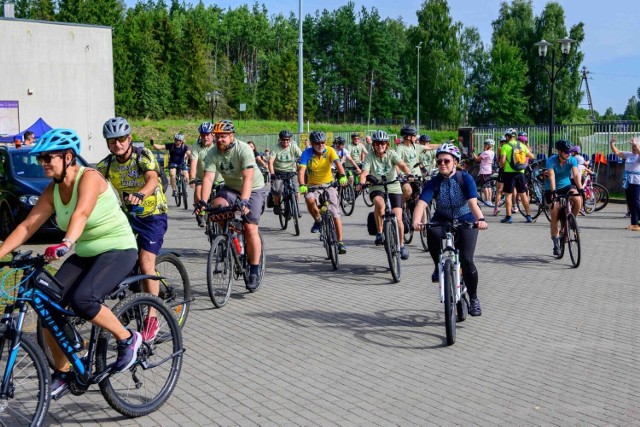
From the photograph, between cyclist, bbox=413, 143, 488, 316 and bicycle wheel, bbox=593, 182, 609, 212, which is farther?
bicycle wheel, bbox=593, 182, 609, 212

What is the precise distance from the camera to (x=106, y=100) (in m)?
45.3

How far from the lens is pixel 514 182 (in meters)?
17.6

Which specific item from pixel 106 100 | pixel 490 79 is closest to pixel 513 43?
pixel 490 79

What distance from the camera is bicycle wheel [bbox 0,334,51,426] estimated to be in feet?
14.4

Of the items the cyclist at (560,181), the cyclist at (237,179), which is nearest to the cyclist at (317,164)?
the cyclist at (237,179)

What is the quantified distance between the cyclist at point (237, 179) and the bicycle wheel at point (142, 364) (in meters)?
3.34

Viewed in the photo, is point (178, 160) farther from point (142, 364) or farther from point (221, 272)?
point (142, 364)

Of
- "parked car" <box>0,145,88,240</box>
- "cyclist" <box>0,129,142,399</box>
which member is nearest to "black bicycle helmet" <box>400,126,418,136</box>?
"parked car" <box>0,145,88,240</box>

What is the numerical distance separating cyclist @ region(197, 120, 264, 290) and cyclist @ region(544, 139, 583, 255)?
4759 mm

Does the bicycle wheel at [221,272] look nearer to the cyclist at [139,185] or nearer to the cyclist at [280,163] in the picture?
the cyclist at [139,185]

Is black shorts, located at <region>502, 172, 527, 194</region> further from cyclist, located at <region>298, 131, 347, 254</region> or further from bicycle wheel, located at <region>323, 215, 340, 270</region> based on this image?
bicycle wheel, located at <region>323, 215, 340, 270</region>

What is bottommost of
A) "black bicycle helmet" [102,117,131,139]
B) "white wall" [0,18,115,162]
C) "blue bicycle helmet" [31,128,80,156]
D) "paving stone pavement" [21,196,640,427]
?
"paving stone pavement" [21,196,640,427]

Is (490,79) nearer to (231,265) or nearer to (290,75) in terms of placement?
(290,75)

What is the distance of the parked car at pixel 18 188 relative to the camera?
1405 cm
